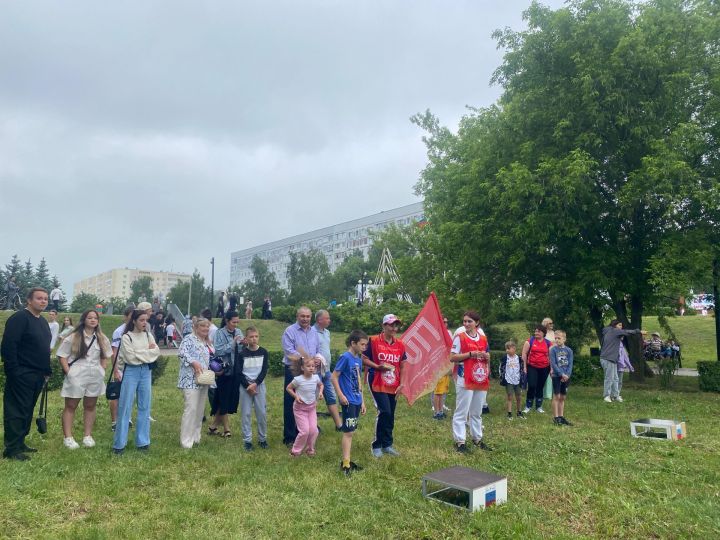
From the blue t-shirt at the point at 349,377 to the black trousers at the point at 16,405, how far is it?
385 cm

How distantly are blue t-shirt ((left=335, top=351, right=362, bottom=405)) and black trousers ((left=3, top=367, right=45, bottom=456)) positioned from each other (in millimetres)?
3849

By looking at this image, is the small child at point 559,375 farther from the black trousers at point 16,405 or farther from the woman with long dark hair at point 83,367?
the black trousers at point 16,405

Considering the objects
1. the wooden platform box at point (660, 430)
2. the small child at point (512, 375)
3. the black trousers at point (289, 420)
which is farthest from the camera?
the small child at point (512, 375)

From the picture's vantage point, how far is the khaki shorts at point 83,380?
23.3 feet

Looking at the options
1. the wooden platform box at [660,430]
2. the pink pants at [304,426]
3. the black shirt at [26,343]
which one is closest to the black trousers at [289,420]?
the pink pants at [304,426]

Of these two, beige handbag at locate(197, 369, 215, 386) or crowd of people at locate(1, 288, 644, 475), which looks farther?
beige handbag at locate(197, 369, 215, 386)

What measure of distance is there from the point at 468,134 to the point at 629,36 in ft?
24.2

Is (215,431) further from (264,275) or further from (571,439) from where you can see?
(264,275)

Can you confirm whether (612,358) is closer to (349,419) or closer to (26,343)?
(349,419)

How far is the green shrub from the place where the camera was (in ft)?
48.6

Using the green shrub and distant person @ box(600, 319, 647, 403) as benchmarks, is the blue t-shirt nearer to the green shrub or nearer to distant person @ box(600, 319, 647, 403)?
distant person @ box(600, 319, 647, 403)

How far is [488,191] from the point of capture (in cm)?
1546

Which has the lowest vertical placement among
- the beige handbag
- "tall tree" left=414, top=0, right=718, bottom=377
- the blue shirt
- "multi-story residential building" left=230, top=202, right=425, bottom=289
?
the beige handbag

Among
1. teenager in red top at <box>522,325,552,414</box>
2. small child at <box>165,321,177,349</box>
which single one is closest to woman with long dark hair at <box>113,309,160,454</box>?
teenager in red top at <box>522,325,552,414</box>
